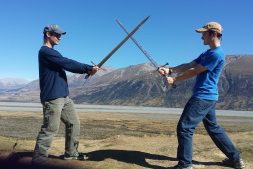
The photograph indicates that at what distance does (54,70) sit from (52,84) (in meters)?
0.30

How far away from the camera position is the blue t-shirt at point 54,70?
9227 millimetres

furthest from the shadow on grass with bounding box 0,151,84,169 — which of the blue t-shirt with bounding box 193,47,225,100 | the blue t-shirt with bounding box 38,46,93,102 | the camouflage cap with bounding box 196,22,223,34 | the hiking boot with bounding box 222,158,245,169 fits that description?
the camouflage cap with bounding box 196,22,223,34

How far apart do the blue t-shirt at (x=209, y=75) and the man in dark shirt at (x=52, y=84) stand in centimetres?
222

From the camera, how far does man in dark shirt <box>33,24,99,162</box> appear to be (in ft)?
30.1

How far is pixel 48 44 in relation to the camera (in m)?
9.47

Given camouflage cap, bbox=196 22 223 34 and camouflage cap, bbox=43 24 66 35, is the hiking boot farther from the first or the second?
camouflage cap, bbox=43 24 66 35

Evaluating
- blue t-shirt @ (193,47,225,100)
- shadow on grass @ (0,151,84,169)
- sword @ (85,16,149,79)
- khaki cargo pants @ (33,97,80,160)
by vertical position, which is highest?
sword @ (85,16,149,79)

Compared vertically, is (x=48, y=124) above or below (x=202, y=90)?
below

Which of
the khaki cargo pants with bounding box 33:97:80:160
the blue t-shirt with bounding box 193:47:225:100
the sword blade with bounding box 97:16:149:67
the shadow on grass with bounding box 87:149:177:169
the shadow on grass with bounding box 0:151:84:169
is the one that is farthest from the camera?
the sword blade with bounding box 97:16:149:67

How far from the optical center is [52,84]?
9.27m

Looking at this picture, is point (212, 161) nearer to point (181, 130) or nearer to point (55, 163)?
point (181, 130)

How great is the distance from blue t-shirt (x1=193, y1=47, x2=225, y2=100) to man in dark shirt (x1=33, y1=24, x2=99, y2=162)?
2.22m

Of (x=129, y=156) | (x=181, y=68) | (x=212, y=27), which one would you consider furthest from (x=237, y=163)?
(x=212, y=27)

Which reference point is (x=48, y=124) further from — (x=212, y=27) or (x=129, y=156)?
(x=212, y=27)
